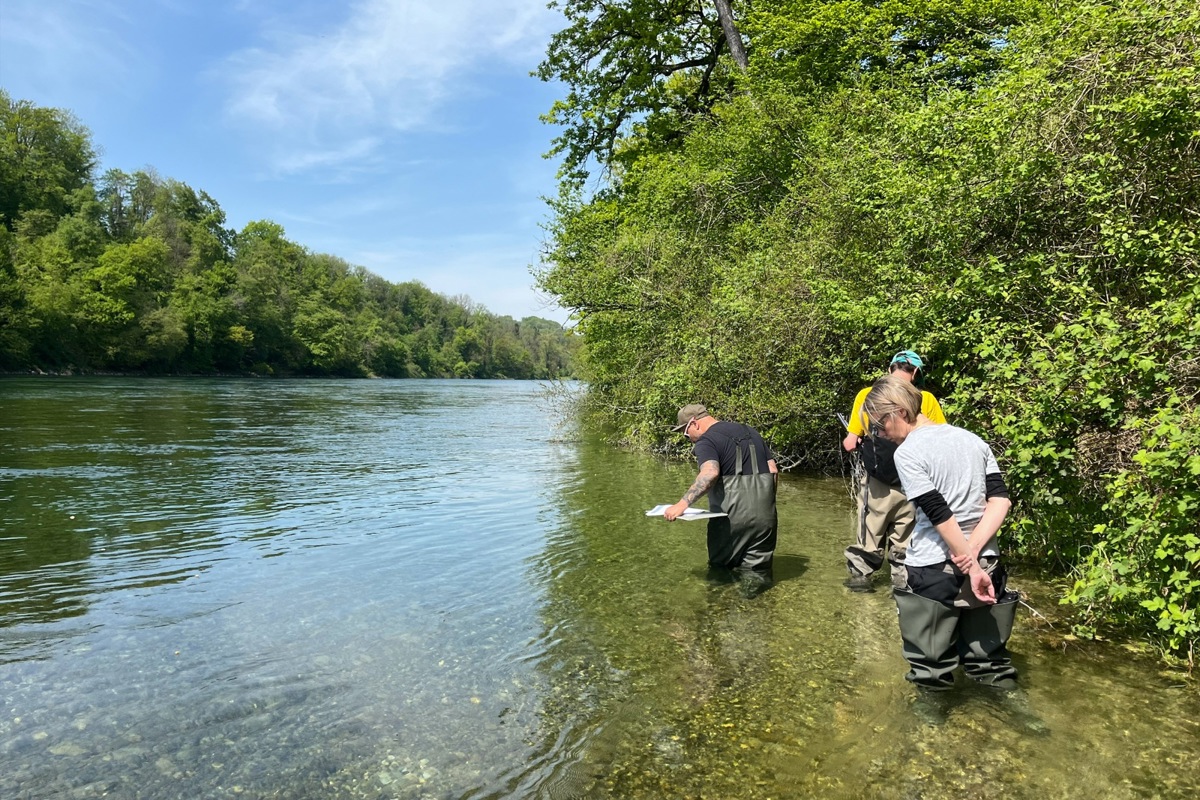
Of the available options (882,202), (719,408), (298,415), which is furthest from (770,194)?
(298,415)

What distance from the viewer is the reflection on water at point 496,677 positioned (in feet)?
12.3

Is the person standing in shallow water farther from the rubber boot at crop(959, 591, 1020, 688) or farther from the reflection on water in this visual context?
the reflection on water

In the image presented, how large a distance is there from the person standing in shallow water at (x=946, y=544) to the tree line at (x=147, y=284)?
76.1ft

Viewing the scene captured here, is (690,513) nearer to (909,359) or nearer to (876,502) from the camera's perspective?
(876,502)

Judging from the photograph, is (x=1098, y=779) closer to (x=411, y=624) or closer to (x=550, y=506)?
Result: (x=411, y=624)

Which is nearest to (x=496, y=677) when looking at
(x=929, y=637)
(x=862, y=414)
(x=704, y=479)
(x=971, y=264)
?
(x=704, y=479)

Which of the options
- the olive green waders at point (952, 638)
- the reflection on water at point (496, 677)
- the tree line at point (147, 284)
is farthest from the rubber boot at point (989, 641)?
the tree line at point (147, 284)

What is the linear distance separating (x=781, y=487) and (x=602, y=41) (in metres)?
16.7

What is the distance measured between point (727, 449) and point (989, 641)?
2847 millimetres

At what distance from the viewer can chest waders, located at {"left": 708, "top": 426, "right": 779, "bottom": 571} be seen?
6.73 m

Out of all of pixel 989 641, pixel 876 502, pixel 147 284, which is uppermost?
pixel 147 284

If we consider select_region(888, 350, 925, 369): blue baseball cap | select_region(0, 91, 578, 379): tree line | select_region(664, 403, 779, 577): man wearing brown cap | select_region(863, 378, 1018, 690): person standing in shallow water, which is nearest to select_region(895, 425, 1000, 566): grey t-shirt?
select_region(863, 378, 1018, 690): person standing in shallow water

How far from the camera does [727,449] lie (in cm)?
675

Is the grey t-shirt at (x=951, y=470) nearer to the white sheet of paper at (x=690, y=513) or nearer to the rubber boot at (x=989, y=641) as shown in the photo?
the rubber boot at (x=989, y=641)
